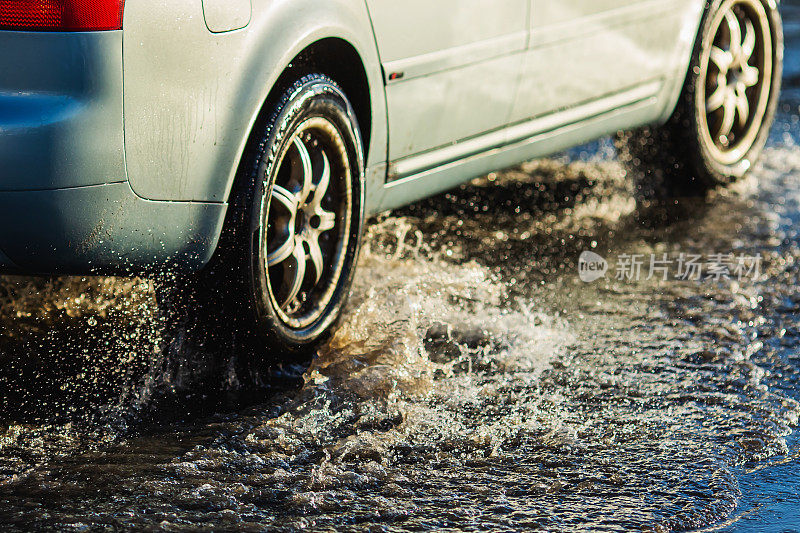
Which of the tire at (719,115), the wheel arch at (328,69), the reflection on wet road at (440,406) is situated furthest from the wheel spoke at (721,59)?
the wheel arch at (328,69)

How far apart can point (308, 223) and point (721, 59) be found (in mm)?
2862

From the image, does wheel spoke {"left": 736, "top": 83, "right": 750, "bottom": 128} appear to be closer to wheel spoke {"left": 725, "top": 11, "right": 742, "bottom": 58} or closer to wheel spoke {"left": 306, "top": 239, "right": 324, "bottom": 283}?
wheel spoke {"left": 725, "top": 11, "right": 742, "bottom": 58}

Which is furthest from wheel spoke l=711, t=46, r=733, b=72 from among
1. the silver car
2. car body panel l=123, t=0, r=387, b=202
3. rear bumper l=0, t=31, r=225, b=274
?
rear bumper l=0, t=31, r=225, b=274

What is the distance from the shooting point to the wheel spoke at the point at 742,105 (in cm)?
604

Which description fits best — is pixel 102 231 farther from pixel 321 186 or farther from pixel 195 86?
pixel 321 186

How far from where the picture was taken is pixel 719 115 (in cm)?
596

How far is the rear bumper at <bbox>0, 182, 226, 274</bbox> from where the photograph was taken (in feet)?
10.1

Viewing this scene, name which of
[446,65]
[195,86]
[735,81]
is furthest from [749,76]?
[195,86]

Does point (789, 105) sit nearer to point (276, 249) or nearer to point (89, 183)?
point (276, 249)

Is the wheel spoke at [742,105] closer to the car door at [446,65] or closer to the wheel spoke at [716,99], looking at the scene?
the wheel spoke at [716,99]

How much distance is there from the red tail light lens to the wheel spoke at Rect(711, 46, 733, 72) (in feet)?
12.0

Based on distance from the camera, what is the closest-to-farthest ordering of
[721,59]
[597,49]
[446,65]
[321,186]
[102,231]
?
[102,231] < [321,186] < [446,65] < [597,49] < [721,59]

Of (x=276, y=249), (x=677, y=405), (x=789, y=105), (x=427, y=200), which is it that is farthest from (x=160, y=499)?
(x=789, y=105)

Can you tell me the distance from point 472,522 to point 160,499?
788 millimetres
